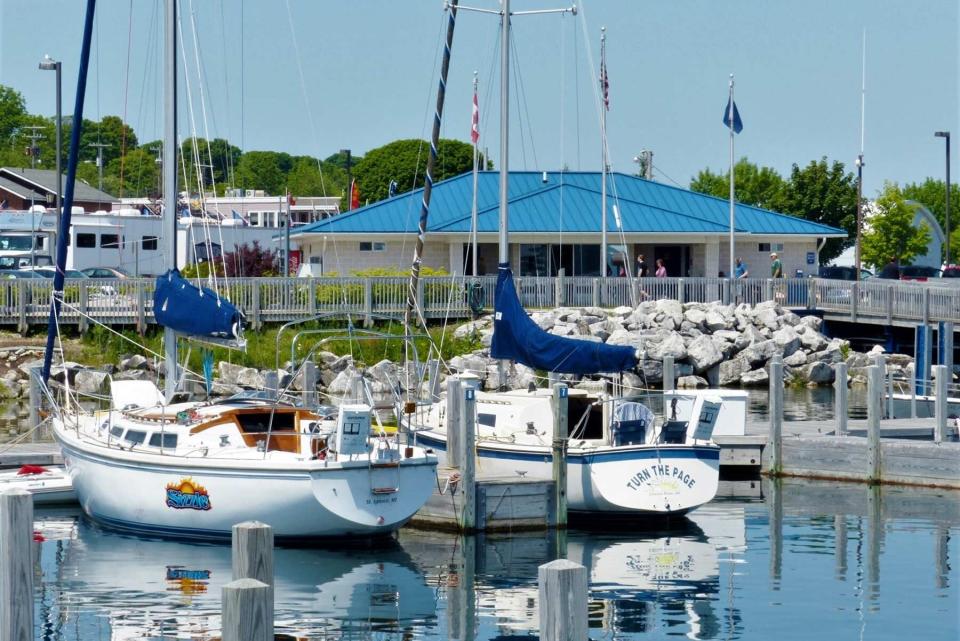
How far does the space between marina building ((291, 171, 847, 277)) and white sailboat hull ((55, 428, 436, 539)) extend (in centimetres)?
2857

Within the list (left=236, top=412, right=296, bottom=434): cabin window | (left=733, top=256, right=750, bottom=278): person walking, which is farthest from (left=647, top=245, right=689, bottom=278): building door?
(left=236, top=412, right=296, bottom=434): cabin window

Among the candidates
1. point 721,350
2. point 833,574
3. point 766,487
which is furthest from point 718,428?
point 721,350

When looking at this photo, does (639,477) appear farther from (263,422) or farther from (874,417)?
(263,422)

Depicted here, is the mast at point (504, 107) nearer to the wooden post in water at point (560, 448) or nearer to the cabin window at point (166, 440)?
the wooden post in water at point (560, 448)

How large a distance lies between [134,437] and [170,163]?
4.95 meters

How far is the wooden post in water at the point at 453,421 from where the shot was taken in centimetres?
2228

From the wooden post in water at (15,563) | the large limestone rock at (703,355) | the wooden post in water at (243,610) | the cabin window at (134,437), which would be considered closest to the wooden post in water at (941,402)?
the cabin window at (134,437)

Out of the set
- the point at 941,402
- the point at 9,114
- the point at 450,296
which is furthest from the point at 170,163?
Result: the point at 9,114

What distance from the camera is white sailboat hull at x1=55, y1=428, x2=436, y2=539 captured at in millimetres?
20625

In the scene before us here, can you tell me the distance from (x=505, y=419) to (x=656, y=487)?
3.02m

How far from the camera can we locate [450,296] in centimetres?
4572

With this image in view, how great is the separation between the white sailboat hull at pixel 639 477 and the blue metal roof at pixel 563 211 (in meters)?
28.5

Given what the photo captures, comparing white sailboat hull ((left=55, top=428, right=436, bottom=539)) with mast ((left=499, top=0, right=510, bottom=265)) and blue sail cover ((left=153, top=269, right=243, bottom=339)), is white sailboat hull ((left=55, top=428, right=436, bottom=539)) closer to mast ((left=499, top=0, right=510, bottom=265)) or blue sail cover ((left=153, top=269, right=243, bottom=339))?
blue sail cover ((left=153, top=269, right=243, bottom=339))

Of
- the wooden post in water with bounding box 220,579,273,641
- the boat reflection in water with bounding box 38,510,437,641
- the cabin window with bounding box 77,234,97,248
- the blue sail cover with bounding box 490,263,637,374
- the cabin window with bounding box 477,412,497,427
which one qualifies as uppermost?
the cabin window with bounding box 77,234,97,248
